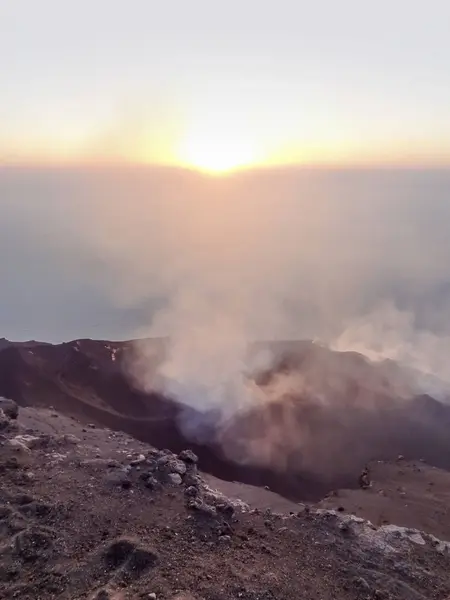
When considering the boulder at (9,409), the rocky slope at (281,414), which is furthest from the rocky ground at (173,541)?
the rocky slope at (281,414)

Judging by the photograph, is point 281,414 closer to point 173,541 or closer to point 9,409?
point 9,409

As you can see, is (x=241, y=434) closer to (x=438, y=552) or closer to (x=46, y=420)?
(x=46, y=420)

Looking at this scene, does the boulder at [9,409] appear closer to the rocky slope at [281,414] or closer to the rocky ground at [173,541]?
the rocky ground at [173,541]

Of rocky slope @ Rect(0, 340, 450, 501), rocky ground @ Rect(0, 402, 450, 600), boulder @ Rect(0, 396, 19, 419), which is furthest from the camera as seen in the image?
rocky slope @ Rect(0, 340, 450, 501)

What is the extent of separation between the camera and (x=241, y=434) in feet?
85.9

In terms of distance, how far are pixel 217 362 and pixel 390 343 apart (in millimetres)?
19468

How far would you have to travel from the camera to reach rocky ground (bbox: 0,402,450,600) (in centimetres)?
1322

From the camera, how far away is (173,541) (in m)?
14.7

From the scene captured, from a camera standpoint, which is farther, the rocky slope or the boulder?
the rocky slope

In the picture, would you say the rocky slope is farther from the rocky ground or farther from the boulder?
the rocky ground

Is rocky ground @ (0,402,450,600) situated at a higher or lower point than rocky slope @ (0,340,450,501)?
lower

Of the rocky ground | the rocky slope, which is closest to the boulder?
the rocky ground

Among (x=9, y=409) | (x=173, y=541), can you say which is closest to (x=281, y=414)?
(x=9, y=409)

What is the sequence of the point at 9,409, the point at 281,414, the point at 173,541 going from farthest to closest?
the point at 281,414, the point at 9,409, the point at 173,541
